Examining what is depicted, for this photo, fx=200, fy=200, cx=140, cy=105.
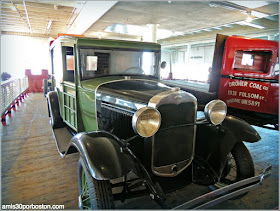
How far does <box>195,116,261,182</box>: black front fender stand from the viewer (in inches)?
81.4

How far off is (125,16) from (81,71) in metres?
6.10

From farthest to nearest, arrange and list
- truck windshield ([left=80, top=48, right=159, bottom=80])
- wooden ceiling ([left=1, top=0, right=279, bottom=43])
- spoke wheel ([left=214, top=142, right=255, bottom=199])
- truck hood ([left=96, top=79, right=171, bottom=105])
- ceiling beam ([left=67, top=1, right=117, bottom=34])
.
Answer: wooden ceiling ([left=1, top=0, right=279, bottom=43]) → ceiling beam ([left=67, top=1, right=117, bottom=34]) → truck windshield ([left=80, top=48, right=159, bottom=80]) → spoke wheel ([left=214, top=142, right=255, bottom=199]) → truck hood ([left=96, top=79, right=171, bottom=105])

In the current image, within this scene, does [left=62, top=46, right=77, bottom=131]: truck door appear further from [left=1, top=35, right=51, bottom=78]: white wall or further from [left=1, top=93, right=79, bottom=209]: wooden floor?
[left=1, top=35, right=51, bottom=78]: white wall

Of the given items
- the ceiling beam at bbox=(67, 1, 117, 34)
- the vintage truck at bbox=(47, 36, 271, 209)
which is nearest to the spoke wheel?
the vintage truck at bbox=(47, 36, 271, 209)

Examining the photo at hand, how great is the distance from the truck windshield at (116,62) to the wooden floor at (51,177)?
4.48 feet

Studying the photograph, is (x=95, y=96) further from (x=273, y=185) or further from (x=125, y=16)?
(x=125, y=16)

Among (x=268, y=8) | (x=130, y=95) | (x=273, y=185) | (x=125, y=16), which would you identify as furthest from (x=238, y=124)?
(x=125, y=16)

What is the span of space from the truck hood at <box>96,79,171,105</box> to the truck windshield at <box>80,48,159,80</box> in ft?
1.06

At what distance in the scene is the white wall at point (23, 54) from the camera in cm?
1346

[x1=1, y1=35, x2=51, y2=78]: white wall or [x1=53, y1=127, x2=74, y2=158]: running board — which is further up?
[x1=1, y1=35, x2=51, y2=78]: white wall

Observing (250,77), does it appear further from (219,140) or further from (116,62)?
(116,62)

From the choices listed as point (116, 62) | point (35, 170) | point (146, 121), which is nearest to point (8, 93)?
point (35, 170)

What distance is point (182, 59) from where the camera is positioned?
54.7 ft

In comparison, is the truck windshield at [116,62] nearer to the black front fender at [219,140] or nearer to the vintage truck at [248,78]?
the black front fender at [219,140]
